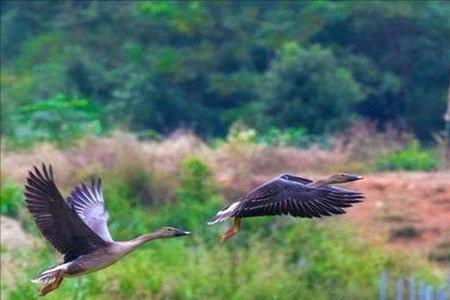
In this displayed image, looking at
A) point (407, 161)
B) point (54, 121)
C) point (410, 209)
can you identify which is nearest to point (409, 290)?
point (410, 209)

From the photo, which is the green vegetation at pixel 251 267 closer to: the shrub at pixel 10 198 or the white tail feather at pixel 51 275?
the shrub at pixel 10 198

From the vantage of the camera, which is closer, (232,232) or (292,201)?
(232,232)

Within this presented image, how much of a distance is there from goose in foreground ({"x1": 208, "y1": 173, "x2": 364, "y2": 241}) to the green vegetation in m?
5.39

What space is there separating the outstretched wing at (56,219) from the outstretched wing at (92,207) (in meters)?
0.23

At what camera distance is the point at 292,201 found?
9188 millimetres

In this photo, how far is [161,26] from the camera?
38.6 m

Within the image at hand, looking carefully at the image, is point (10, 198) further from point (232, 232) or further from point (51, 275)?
point (232, 232)

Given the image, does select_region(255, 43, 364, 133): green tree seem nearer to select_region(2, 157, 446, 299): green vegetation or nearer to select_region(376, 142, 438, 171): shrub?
select_region(376, 142, 438, 171): shrub

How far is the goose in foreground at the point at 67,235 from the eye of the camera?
9414 millimetres

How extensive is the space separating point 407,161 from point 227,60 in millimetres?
9113

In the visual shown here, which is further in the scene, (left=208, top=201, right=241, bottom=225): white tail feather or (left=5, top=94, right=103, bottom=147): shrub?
(left=5, top=94, right=103, bottom=147): shrub

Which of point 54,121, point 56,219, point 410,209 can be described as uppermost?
point 56,219

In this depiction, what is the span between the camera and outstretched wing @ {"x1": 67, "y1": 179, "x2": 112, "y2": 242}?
1015cm

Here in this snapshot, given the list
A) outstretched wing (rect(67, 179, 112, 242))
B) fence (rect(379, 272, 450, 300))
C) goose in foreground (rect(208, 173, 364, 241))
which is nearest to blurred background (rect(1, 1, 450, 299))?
fence (rect(379, 272, 450, 300))
